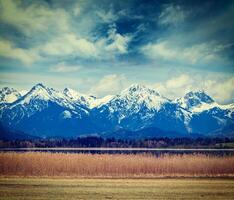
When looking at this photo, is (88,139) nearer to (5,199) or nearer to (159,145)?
(159,145)

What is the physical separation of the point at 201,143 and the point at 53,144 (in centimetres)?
4666

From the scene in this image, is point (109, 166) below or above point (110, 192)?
above

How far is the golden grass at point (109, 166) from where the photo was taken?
3014cm

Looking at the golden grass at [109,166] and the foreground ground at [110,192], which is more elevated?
the golden grass at [109,166]

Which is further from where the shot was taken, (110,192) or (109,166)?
(109,166)

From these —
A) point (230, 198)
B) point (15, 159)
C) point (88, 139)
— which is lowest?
point (230, 198)

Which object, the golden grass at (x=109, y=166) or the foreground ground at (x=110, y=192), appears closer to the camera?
the foreground ground at (x=110, y=192)

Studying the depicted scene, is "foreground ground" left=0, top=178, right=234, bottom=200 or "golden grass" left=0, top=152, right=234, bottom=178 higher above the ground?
"golden grass" left=0, top=152, right=234, bottom=178

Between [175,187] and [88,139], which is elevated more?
[88,139]

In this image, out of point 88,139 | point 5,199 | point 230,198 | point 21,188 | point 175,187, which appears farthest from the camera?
point 88,139

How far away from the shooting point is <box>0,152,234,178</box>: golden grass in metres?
30.1

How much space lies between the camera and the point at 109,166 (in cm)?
3155

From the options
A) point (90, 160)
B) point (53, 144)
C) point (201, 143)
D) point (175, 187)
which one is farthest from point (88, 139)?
point (175, 187)

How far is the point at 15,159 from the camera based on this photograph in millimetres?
30656
